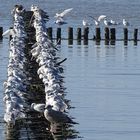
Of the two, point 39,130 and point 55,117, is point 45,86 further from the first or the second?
point 55,117

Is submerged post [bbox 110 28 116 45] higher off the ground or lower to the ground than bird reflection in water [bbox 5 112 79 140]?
lower

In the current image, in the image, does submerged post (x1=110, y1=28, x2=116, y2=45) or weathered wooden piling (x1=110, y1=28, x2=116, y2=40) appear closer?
submerged post (x1=110, y1=28, x2=116, y2=45)

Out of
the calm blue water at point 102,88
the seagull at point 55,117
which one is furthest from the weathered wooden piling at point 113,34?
the seagull at point 55,117

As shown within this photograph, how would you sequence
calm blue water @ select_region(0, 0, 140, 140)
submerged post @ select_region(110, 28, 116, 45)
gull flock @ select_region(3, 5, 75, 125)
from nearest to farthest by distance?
gull flock @ select_region(3, 5, 75, 125) → calm blue water @ select_region(0, 0, 140, 140) → submerged post @ select_region(110, 28, 116, 45)

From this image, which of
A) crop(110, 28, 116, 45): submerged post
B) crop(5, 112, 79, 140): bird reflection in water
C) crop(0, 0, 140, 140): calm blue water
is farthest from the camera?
crop(110, 28, 116, 45): submerged post

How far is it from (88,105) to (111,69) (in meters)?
7.88

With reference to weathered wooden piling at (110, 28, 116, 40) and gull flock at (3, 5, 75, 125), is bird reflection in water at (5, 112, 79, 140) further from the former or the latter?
weathered wooden piling at (110, 28, 116, 40)

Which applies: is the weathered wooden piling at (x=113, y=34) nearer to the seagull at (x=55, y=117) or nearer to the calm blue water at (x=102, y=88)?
the calm blue water at (x=102, y=88)

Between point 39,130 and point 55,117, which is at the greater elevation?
point 55,117

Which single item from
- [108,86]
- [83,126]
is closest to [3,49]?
[108,86]

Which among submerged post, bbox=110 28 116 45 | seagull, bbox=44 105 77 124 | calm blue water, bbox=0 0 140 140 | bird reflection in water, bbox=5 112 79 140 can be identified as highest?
seagull, bbox=44 105 77 124

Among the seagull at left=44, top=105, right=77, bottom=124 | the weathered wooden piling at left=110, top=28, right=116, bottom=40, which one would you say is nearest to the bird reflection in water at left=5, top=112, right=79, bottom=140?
the seagull at left=44, top=105, right=77, bottom=124

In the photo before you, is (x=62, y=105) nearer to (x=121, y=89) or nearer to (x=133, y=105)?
(x=133, y=105)

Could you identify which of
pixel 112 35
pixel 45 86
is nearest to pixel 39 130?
pixel 45 86
